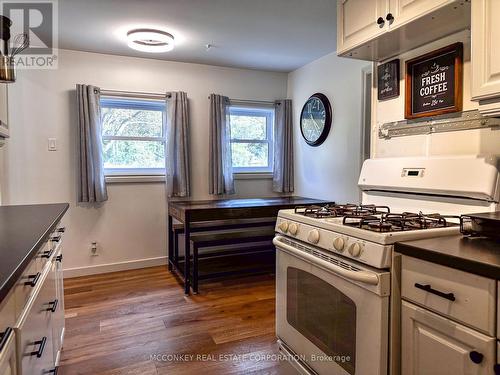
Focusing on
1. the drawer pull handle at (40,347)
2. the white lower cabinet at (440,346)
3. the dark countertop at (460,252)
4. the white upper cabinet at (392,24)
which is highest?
the white upper cabinet at (392,24)

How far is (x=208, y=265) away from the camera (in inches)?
144

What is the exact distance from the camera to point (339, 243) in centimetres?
139

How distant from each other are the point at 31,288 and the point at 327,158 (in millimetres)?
2868

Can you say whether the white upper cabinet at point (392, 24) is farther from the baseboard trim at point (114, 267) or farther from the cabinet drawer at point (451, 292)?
the baseboard trim at point (114, 267)

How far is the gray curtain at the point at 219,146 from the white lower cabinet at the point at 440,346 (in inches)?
106

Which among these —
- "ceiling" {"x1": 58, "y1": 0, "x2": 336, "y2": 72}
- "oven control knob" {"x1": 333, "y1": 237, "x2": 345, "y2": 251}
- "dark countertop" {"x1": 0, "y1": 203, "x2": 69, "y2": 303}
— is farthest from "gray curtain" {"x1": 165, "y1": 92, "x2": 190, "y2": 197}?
"oven control knob" {"x1": 333, "y1": 237, "x2": 345, "y2": 251}

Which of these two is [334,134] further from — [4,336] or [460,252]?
[4,336]

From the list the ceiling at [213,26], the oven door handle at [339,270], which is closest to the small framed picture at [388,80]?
the ceiling at [213,26]

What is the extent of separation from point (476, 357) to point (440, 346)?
0.12m

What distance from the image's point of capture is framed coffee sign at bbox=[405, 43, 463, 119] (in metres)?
1.67

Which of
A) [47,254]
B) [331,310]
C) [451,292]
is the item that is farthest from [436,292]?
[47,254]

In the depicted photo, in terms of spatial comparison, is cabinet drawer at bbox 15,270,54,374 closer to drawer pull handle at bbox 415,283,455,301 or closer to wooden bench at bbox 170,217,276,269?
drawer pull handle at bbox 415,283,455,301

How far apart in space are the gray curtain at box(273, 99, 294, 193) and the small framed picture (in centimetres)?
190

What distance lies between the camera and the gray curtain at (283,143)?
4.01 meters
